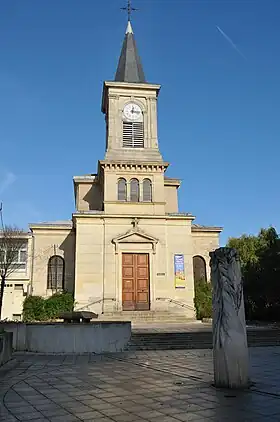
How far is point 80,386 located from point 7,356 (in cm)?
508

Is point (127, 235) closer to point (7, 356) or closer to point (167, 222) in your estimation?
point (167, 222)

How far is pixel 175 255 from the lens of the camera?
100.0 feet

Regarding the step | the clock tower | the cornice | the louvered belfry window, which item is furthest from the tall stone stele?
the louvered belfry window

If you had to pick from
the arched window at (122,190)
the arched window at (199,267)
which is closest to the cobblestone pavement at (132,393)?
the arched window at (122,190)

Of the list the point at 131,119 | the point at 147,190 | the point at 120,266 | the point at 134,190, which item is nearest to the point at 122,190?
the point at 134,190

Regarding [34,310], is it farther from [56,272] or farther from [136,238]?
[136,238]

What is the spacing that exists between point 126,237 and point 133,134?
934cm

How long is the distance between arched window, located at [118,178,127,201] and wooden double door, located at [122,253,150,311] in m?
4.55

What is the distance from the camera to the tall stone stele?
8.05m

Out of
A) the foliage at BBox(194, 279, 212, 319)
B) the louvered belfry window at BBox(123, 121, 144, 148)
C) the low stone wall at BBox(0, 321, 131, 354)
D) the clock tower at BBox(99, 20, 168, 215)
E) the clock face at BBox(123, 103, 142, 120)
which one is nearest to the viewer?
the low stone wall at BBox(0, 321, 131, 354)

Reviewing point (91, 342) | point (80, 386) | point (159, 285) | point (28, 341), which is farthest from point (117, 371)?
point (159, 285)

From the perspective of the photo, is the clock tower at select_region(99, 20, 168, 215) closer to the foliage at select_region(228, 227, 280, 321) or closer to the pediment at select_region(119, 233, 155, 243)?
the pediment at select_region(119, 233, 155, 243)

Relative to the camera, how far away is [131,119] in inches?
1372

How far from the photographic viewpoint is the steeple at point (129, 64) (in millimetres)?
36500
